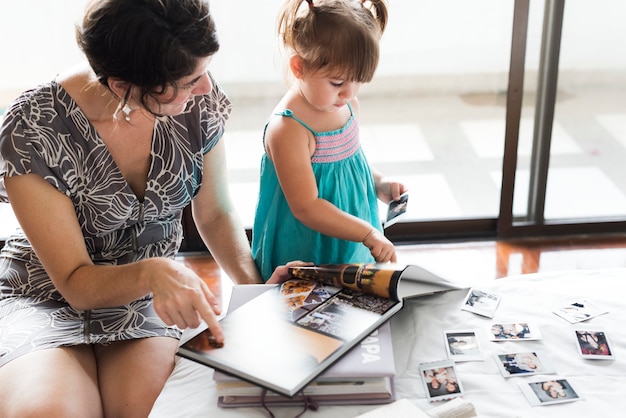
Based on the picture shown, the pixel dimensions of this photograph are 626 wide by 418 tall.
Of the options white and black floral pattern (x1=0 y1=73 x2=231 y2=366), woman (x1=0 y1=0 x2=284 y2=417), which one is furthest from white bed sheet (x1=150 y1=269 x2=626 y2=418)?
white and black floral pattern (x1=0 y1=73 x2=231 y2=366)

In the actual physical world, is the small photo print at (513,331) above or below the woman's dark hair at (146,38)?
below

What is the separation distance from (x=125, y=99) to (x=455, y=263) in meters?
1.71

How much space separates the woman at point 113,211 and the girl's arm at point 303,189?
0.48 ft

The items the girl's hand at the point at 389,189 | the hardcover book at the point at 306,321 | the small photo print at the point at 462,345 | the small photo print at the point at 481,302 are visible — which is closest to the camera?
the hardcover book at the point at 306,321

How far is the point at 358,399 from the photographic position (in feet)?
3.20

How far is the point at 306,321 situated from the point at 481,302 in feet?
1.09

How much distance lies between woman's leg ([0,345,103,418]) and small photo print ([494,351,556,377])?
0.70 metres

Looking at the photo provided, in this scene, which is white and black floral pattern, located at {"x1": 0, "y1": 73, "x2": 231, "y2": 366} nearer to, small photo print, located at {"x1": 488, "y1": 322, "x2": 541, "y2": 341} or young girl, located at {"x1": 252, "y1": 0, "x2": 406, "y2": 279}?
young girl, located at {"x1": 252, "y1": 0, "x2": 406, "y2": 279}

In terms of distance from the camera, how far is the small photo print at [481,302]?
1153 millimetres

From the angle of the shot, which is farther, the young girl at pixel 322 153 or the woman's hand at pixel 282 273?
the young girl at pixel 322 153

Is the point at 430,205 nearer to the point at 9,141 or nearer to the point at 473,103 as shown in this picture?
the point at 473,103

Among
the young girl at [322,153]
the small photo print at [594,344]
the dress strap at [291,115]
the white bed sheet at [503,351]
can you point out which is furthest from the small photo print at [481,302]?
the dress strap at [291,115]

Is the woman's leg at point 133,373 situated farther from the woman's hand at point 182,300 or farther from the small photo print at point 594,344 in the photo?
the small photo print at point 594,344

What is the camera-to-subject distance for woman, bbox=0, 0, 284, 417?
1095 mm
